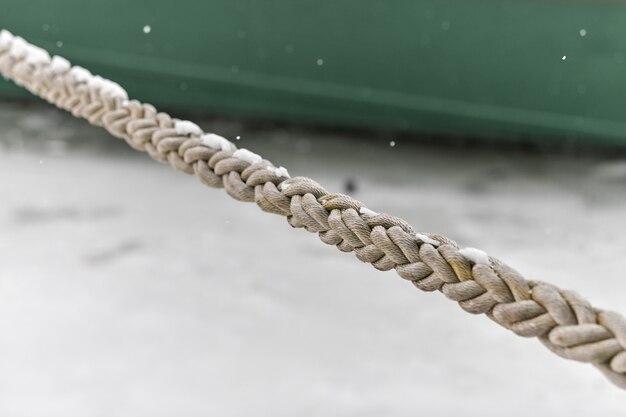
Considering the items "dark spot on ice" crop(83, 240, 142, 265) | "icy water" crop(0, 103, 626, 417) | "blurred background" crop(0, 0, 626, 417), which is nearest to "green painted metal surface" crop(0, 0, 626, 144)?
"blurred background" crop(0, 0, 626, 417)

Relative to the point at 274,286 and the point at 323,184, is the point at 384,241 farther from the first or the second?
the point at 323,184

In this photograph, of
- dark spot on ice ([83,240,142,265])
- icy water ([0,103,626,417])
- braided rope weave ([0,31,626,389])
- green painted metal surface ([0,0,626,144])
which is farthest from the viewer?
green painted metal surface ([0,0,626,144])

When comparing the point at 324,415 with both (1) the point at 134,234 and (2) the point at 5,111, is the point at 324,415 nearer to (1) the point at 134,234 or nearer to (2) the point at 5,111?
(1) the point at 134,234

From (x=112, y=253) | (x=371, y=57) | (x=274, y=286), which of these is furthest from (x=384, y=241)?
(x=371, y=57)

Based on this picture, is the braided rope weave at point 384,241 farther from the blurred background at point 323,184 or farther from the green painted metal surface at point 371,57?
the green painted metal surface at point 371,57

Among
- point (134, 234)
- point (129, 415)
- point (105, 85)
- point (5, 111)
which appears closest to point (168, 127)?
point (105, 85)

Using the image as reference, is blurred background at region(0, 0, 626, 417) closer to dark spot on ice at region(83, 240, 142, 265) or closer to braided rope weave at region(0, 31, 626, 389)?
dark spot on ice at region(83, 240, 142, 265)
